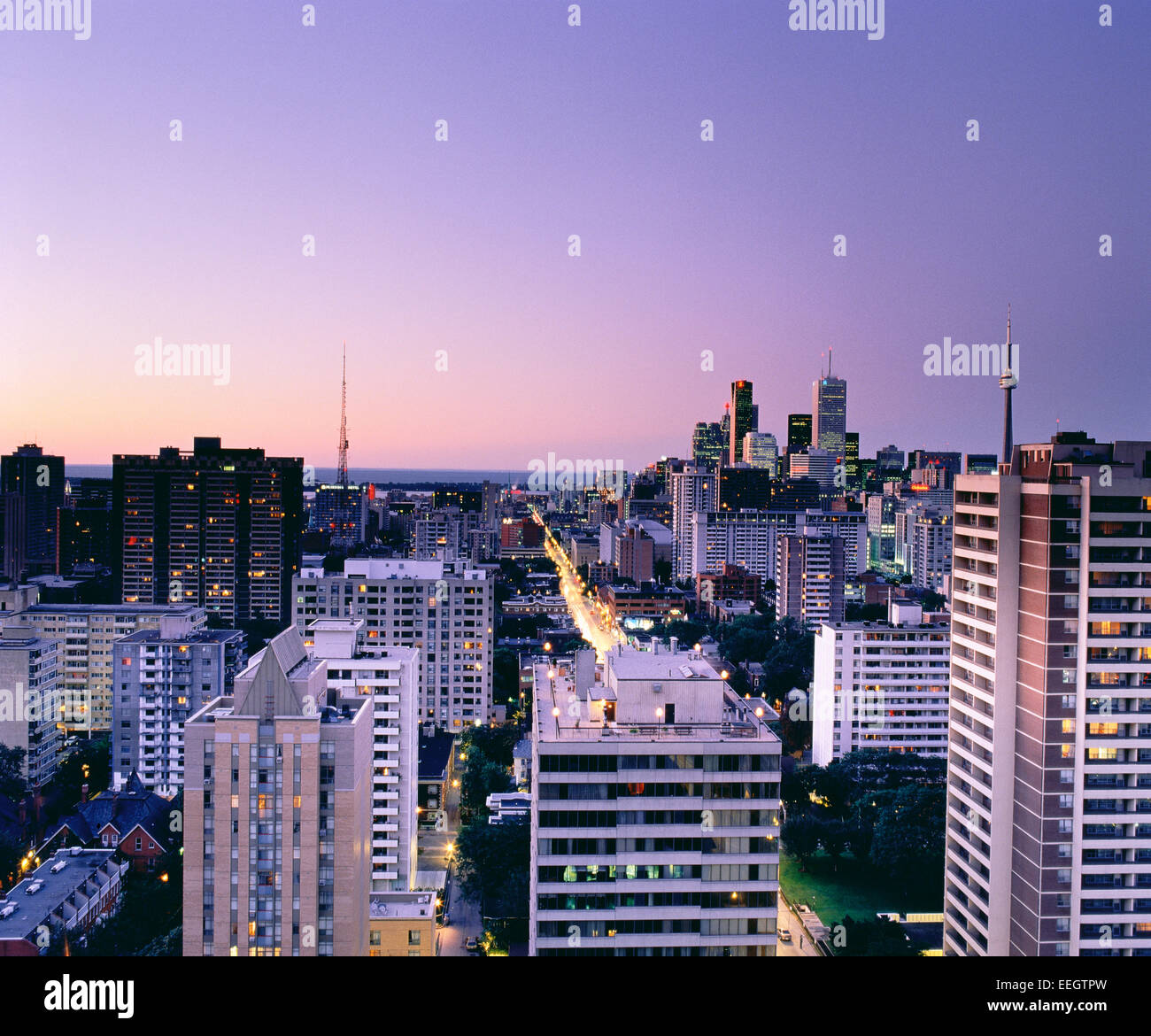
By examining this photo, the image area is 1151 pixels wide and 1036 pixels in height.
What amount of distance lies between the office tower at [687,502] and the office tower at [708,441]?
8734mm

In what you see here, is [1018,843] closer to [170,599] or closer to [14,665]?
[14,665]

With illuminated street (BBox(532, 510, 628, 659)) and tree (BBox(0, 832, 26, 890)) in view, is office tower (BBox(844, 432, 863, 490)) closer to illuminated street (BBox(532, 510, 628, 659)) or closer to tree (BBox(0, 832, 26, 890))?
illuminated street (BBox(532, 510, 628, 659))

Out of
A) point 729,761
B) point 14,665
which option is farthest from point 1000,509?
point 14,665

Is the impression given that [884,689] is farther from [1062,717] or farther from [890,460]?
[890,460]

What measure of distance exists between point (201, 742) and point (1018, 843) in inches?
217

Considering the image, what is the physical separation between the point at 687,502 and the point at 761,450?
899cm

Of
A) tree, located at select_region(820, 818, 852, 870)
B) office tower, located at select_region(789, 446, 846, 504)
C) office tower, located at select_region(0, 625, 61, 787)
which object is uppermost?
office tower, located at select_region(789, 446, 846, 504)

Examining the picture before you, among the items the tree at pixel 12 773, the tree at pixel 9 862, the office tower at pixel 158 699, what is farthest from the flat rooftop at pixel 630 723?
the tree at pixel 12 773

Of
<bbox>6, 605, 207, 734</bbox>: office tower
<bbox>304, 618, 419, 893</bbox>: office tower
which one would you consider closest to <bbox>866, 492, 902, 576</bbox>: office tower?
<bbox>6, 605, 207, 734</bbox>: office tower

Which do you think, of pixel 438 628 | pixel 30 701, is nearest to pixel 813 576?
pixel 438 628

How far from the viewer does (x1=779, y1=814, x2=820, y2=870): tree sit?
985 cm

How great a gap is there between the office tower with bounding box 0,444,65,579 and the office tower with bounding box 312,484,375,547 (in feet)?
32.8

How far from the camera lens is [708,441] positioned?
4356cm

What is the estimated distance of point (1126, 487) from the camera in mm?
6289
